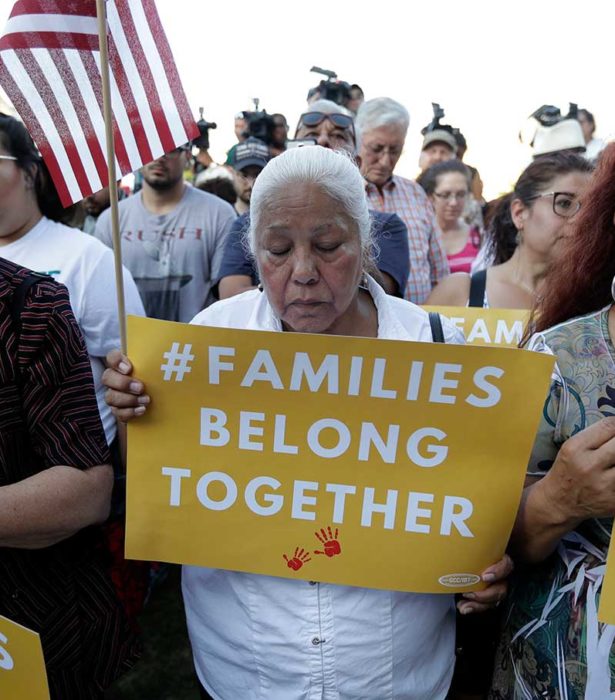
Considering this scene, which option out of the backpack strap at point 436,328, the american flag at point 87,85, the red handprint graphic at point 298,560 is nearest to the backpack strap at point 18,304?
the american flag at point 87,85

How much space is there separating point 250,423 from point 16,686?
71 centimetres

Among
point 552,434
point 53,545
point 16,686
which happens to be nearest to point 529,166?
point 552,434

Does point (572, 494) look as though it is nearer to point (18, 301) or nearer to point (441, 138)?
point (18, 301)

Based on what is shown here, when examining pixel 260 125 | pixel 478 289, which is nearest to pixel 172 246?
pixel 260 125

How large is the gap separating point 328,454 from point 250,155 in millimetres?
3217

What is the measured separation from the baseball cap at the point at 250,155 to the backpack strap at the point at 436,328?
2860 mm

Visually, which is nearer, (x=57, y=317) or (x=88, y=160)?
(x=57, y=317)

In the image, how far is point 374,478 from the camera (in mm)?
1489

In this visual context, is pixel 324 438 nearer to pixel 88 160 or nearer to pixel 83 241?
pixel 88 160

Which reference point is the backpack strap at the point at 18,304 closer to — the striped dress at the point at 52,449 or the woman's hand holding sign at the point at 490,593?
the striped dress at the point at 52,449

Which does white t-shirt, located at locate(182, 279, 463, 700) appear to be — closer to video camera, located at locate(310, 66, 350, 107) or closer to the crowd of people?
the crowd of people

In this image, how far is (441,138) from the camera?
6824mm

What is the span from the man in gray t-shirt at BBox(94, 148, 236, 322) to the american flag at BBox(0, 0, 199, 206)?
206cm

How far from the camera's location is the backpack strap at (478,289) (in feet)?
9.75
